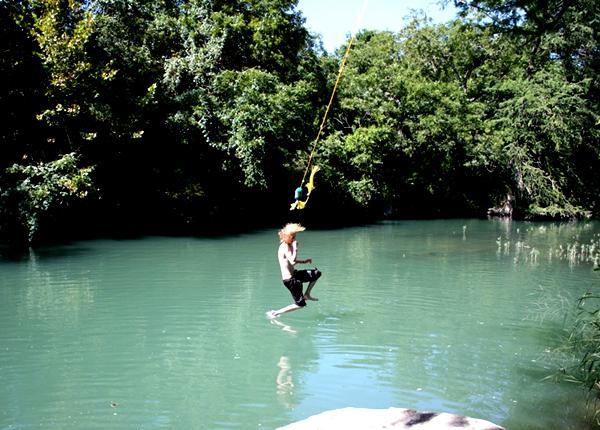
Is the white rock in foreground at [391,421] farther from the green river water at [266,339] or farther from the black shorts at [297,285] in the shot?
the black shorts at [297,285]

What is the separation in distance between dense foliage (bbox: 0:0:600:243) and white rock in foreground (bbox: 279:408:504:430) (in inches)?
246

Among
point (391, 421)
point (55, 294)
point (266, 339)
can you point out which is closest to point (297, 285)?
point (266, 339)

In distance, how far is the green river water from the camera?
6984mm

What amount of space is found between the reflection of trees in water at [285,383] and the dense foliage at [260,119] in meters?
5.53

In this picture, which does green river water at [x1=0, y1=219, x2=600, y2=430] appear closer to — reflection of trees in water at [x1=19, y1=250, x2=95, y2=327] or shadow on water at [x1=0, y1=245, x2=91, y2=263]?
reflection of trees in water at [x1=19, y1=250, x2=95, y2=327]

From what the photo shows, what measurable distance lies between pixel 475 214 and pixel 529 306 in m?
22.6

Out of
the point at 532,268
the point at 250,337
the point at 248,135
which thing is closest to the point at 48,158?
the point at 248,135

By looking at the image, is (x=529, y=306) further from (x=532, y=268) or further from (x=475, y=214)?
(x=475, y=214)

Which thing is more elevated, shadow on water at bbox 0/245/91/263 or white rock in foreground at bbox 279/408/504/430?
shadow on water at bbox 0/245/91/263

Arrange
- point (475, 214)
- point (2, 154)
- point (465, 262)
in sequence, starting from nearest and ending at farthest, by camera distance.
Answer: point (465, 262)
point (2, 154)
point (475, 214)

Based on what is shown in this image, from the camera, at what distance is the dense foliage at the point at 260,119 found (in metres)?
19.8

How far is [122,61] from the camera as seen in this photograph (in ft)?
75.0

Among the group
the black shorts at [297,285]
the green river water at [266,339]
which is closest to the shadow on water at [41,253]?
the green river water at [266,339]

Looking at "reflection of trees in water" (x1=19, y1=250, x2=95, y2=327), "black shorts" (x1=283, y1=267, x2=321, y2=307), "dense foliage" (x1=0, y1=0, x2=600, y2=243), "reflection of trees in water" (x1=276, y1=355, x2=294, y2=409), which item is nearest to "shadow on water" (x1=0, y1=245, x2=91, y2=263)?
"dense foliage" (x1=0, y1=0, x2=600, y2=243)
